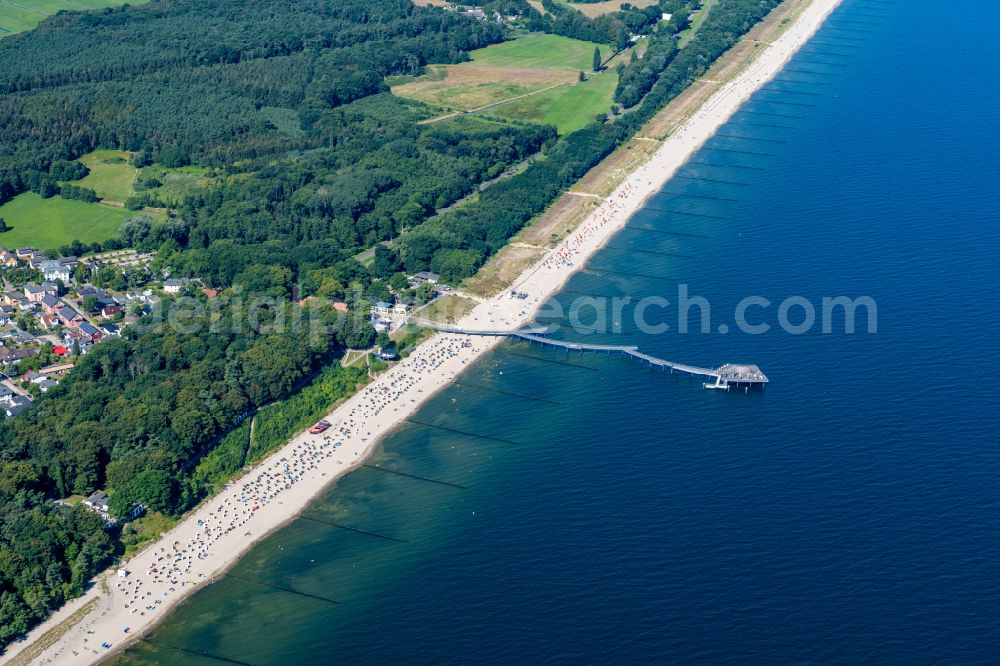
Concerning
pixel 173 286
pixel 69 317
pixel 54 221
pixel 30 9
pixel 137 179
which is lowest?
pixel 69 317

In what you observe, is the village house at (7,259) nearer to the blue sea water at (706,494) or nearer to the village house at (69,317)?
the village house at (69,317)

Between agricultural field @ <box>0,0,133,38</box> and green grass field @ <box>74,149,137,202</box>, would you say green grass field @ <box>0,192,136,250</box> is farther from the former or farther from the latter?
agricultural field @ <box>0,0,133,38</box>

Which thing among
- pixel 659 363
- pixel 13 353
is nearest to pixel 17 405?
pixel 13 353

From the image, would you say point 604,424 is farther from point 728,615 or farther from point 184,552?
point 184,552

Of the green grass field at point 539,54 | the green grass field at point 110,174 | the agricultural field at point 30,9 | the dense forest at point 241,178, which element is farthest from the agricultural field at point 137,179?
the green grass field at point 539,54

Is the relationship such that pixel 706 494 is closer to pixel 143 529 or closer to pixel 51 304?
pixel 143 529

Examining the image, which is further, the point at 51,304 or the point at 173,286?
the point at 173,286
